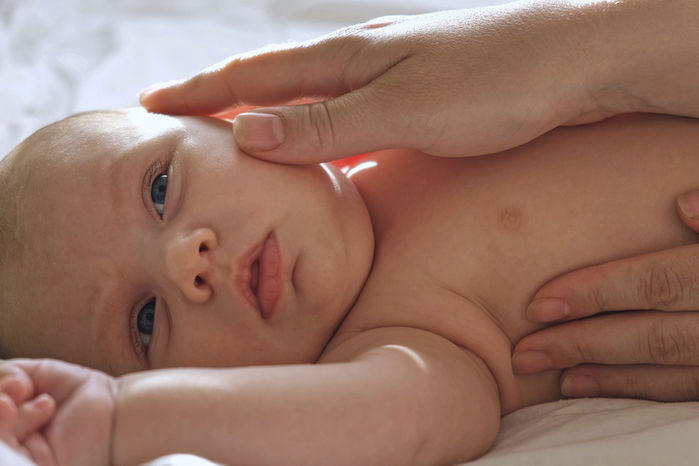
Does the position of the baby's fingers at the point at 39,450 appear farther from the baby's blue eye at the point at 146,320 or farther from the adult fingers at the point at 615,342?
the adult fingers at the point at 615,342

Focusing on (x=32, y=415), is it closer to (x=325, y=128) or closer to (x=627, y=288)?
(x=325, y=128)

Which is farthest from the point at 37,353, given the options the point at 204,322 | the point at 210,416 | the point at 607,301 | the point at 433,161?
the point at 607,301

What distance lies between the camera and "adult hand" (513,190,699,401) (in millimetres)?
1226

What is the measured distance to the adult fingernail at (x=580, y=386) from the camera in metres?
1.30

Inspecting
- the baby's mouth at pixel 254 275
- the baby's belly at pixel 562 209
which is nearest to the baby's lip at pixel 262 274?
the baby's mouth at pixel 254 275

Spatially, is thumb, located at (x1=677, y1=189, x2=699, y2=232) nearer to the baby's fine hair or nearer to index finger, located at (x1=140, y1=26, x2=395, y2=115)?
index finger, located at (x1=140, y1=26, x2=395, y2=115)

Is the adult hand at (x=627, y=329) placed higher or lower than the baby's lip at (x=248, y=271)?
lower

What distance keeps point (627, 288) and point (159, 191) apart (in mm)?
814

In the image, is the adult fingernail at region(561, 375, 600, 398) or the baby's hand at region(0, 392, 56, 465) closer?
the baby's hand at region(0, 392, 56, 465)

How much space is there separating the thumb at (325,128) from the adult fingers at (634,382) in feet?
1.70

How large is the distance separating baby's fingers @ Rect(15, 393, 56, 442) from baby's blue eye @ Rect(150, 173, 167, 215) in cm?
48

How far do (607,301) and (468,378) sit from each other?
27 cm

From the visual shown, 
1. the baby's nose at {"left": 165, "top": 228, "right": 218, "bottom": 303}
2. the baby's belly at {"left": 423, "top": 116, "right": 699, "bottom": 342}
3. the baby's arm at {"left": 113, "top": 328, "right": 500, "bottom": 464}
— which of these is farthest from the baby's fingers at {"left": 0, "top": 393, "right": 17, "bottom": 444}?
the baby's belly at {"left": 423, "top": 116, "right": 699, "bottom": 342}

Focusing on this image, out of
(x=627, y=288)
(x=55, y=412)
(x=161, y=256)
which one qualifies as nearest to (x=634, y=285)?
(x=627, y=288)
